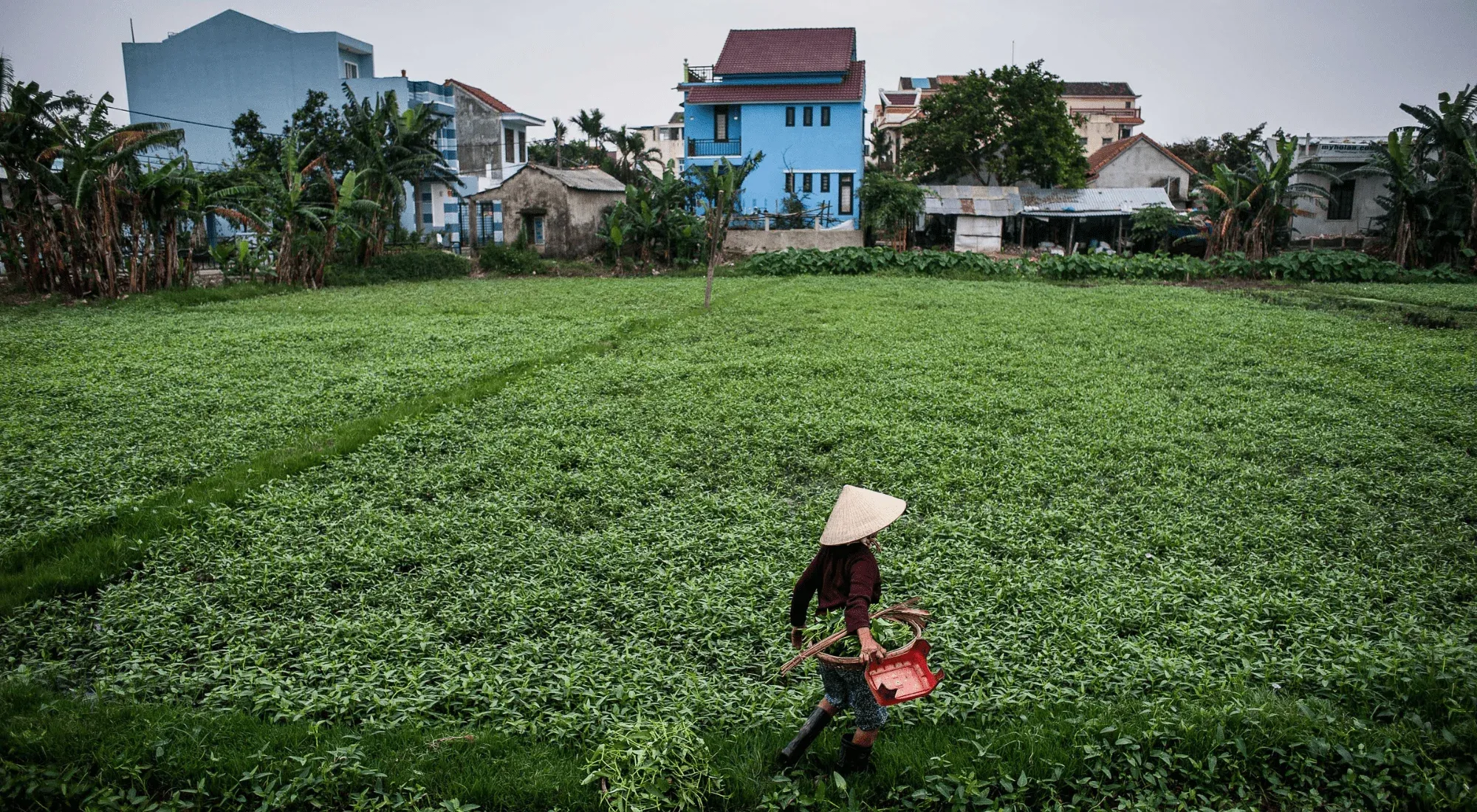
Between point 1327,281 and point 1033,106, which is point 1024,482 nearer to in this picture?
point 1327,281

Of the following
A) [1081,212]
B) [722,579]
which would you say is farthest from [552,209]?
[722,579]

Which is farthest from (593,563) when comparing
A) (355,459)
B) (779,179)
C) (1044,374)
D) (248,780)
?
(779,179)

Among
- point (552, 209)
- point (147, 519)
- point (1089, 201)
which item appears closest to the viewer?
point (147, 519)

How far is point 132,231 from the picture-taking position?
2055 cm

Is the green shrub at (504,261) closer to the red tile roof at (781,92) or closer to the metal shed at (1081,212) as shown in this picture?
the red tile roof at (781,92)

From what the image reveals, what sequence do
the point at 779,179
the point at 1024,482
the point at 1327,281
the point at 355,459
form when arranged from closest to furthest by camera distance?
1. the point at 1024,482
2. the point at 355,459
3. the point at 1327,281
4. the point at 779,179

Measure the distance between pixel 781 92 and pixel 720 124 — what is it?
3.01 metres

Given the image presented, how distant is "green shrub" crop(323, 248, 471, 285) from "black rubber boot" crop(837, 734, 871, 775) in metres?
24.5

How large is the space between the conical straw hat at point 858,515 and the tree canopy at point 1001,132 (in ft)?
114

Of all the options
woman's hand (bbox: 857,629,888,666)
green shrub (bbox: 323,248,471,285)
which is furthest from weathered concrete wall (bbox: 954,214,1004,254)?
woman's hand (bbox: 857,629,888,666)

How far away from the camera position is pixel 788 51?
3866 centimetres

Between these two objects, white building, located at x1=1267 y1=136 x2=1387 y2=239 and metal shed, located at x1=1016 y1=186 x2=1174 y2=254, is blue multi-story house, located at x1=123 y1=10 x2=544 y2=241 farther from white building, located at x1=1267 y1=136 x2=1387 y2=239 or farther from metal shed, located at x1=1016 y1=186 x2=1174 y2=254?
white building, located at x1=1267 y1=136 x2=1387 y2=239

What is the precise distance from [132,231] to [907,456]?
19.8m

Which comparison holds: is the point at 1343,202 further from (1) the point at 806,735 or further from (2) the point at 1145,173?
(1) the point at 806,735
